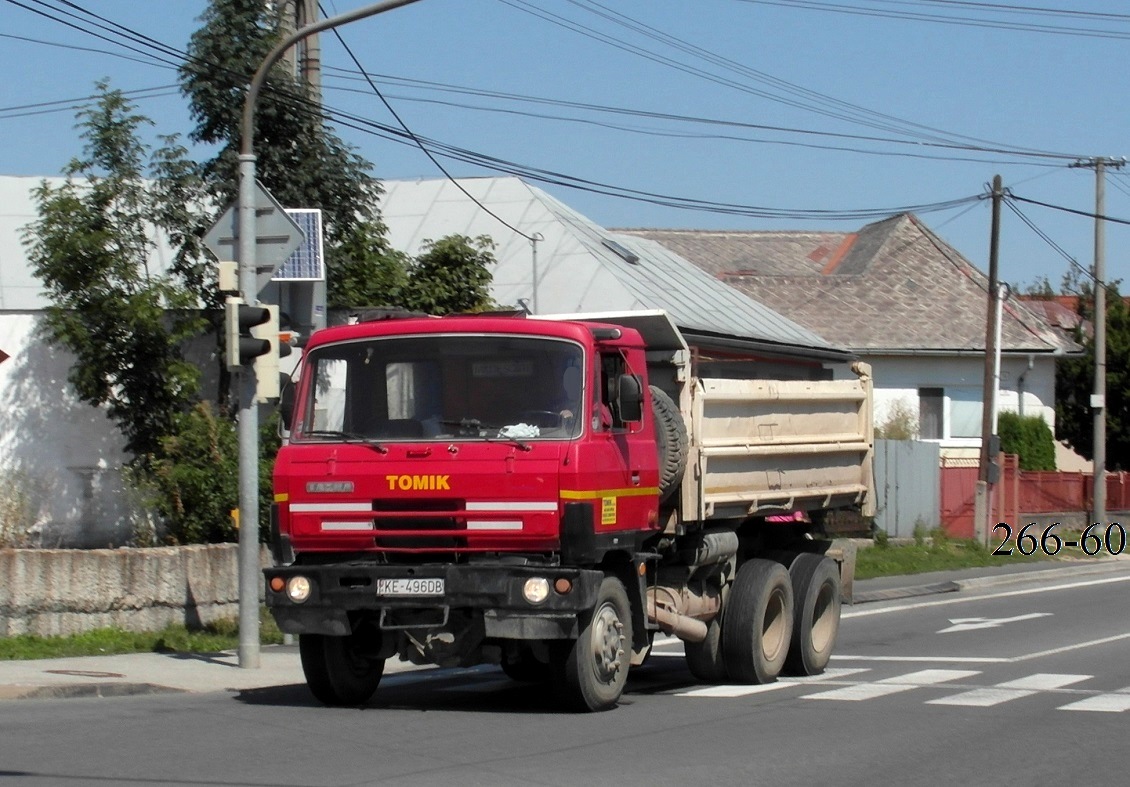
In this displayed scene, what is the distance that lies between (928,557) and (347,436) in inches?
882

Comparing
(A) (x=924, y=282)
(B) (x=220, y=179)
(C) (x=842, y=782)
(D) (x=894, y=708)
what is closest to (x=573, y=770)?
(C) (x=842, y=782)

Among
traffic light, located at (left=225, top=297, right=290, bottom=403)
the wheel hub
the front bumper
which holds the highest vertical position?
traffic light, located at (left=225, top=297, right=290, bottom=403)

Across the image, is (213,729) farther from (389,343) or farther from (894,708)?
(894,708)

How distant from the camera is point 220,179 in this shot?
19.4 meters

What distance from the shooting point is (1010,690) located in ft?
39.6

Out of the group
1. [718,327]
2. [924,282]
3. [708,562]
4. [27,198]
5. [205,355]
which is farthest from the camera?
[924,282]

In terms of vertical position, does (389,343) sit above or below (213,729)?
above

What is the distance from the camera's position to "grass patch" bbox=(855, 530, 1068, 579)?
28172 millimetres

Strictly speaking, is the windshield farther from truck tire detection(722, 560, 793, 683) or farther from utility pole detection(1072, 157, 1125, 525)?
utility pole detection(1072, 157, 1125, 525)

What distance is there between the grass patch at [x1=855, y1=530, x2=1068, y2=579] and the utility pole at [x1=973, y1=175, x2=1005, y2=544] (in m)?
0.63

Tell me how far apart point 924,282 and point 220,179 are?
33.6 metres

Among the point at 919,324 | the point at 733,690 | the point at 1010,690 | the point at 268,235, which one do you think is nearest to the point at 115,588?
the point at 268,235

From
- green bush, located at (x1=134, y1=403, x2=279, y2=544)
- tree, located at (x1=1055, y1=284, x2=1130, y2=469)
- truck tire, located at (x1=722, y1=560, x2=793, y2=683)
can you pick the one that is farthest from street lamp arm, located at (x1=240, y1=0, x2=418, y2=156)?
tree, located at (x1=1055, y1=284, x2=1130, y2=469)

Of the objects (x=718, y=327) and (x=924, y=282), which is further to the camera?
→ (x=924, y=282)
